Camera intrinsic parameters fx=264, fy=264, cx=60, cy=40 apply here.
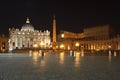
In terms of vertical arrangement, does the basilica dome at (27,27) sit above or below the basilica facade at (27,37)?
above

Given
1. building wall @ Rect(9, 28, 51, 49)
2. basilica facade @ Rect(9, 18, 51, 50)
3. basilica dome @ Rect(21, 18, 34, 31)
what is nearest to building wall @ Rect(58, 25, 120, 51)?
building wall @ Rect(9, 28, 51, 49)

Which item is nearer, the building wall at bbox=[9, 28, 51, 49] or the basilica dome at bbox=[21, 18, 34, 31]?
the building wall at bbox=[9, 28, 51, 49]

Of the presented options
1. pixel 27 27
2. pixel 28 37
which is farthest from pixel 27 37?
pixel 27 27

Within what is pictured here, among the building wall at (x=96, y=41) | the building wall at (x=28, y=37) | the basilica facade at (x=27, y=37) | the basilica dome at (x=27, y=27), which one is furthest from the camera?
the basilica dome at (x=27, y=27)

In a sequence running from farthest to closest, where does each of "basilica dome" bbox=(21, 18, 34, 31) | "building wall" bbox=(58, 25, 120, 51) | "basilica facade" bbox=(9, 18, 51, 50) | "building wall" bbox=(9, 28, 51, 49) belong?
"basilica dome" bbox=(21, 18, 34, 31)
"basilica facade" bbox=(9, 18, 51, 50)
"building wall" bbox=(9, 28, 51, 49)
"building wall" bbox=(58, 25, 120, 51)

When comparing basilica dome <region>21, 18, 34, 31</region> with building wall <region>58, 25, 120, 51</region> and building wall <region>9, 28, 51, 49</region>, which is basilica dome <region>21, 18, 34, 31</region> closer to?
building wall <region>9, 28, 51, 49</region>

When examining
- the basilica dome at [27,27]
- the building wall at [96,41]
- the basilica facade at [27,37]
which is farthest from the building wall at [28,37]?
the building wall at [96,41]

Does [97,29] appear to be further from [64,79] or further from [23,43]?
[64,79]

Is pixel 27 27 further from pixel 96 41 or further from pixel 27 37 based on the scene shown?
pixel 96 41

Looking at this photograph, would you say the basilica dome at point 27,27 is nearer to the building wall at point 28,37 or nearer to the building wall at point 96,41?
the building wall at point 28,37

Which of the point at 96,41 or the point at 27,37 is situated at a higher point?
the point at 27,37

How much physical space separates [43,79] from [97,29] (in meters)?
105

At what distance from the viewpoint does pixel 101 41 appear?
93500 millimetres

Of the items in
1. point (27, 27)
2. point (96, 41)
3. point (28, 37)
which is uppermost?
point (27, 27)
